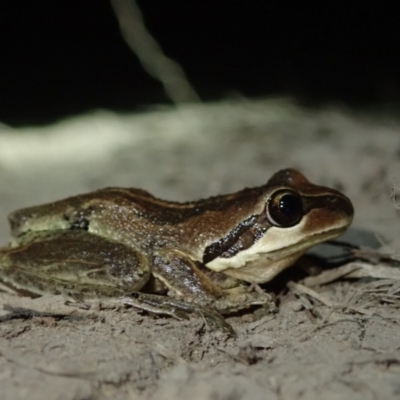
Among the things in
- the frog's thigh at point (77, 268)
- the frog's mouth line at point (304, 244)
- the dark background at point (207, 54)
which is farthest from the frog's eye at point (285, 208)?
the dark background at point (207, 54)

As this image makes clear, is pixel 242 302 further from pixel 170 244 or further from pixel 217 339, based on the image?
pixel 170 244

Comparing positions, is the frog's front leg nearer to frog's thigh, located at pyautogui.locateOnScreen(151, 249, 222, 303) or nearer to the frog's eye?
frog's thigh, located at pyautogui.locateOnScreen(151, 249, 222, 303)

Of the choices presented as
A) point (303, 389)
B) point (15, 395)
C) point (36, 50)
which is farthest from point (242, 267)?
point (36, 50)

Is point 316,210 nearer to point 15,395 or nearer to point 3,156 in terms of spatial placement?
point 15,395

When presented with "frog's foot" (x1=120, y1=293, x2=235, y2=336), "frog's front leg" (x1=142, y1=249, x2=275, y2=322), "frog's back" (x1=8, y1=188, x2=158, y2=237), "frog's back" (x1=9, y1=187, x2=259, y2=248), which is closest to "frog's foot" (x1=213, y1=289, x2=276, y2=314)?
"frog's front leg" (x1=142, y1=249, x2=275, y2=322)

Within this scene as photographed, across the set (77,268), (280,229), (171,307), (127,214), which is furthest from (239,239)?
(77,268)
